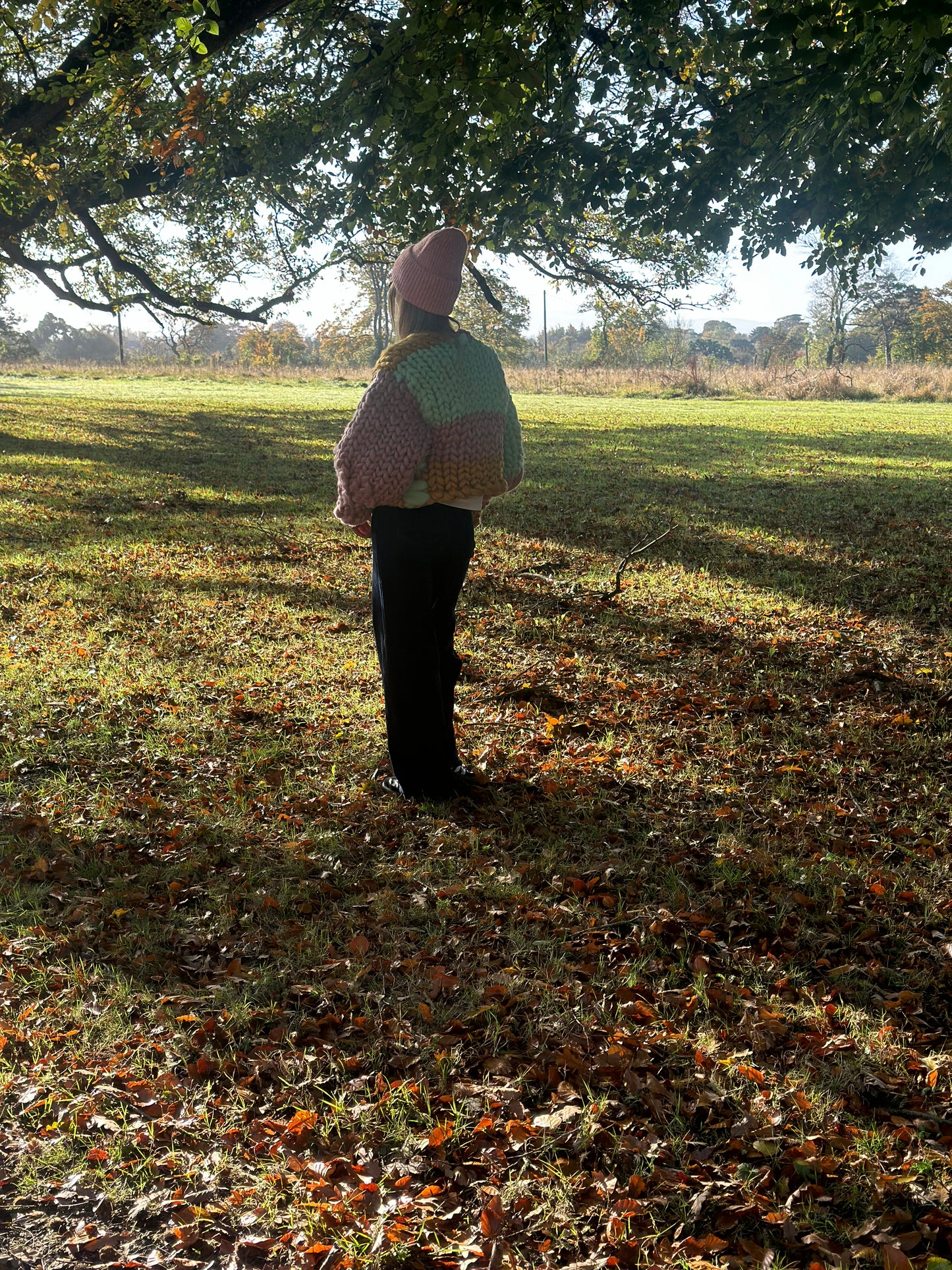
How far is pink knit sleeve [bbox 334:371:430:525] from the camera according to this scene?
3938mm

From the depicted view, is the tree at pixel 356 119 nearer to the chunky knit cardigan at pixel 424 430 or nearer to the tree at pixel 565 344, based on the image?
the chunky knit cardigan at pixel 424 430

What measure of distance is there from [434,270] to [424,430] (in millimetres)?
691

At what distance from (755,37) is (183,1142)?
8582 millimetres

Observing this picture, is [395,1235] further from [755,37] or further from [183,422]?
[183,422]

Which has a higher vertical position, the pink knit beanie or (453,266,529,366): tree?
(453,266,529,366): tree

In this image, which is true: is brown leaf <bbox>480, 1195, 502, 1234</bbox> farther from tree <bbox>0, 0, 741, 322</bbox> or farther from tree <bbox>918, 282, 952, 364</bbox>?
tree <bbox>918, 282, 952, 364</bbox>

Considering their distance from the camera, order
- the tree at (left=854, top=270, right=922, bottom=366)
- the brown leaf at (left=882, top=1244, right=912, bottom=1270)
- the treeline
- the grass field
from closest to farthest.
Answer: the brown leaf at (left=882, top=1244, right=912, bottom=1270)
the grass field
the treeline
the tree at (left=854, top=270, right=922, bottom=366)

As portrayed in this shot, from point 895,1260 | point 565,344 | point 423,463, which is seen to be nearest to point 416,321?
point 423,463

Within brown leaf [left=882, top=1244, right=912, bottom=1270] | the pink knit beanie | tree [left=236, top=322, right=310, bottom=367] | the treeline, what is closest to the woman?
the pink knit beanie

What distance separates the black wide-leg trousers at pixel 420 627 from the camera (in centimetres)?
418

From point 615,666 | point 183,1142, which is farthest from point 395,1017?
point 615,666

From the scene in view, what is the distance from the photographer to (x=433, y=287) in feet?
13.1

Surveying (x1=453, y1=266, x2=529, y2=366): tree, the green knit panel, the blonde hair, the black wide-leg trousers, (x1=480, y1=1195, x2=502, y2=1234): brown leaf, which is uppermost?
(x1=453, y1=266, x2=529, y2=366): tree

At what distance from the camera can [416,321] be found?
4086 millimetres
